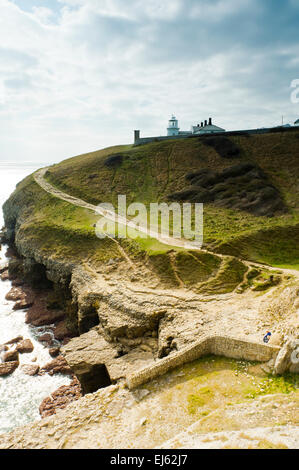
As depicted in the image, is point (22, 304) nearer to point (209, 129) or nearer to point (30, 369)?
point (30, 369)

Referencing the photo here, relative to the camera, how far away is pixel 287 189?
57438 mm

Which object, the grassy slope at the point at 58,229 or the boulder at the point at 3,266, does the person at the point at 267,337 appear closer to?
the grassy slope at the point at 58,229

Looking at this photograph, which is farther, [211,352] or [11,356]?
[11,356]

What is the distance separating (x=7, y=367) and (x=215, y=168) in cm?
5239

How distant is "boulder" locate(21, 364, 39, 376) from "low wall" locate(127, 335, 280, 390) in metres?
16.0

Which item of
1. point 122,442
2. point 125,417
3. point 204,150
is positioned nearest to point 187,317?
point 125,417

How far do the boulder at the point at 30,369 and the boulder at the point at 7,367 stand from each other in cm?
80

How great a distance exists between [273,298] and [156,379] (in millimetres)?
13041

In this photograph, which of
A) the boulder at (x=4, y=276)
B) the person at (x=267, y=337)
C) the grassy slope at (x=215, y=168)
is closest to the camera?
the person at (x=267, y=337)

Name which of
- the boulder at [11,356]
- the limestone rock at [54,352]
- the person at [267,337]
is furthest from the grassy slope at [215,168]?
the person at [267,337]

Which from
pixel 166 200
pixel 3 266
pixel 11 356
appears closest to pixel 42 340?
pixel 11 356

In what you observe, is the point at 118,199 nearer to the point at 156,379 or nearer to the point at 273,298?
the point at 273,298

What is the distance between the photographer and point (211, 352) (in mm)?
20234

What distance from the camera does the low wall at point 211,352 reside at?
709 inches
